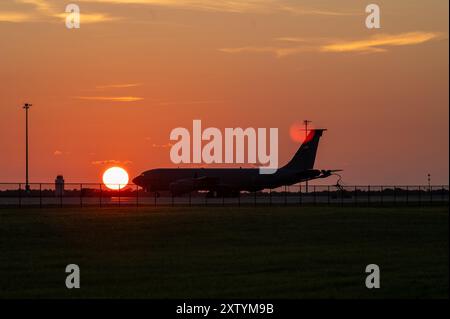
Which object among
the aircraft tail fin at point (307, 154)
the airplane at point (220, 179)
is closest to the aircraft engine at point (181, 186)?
the airplane at point (220, 179)

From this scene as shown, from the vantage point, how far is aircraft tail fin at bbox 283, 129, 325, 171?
11269 cm

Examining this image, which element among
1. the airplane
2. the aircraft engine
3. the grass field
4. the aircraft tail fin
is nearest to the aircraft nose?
the airplane

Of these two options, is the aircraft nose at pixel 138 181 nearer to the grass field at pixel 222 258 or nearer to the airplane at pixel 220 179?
the airplane at pixel 220 179

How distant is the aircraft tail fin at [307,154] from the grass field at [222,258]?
63620 millimetres

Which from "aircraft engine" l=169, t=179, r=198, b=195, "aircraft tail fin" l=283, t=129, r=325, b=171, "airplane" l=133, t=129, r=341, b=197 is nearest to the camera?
"aircraft engine" l=169, t=179, r=198, b=195

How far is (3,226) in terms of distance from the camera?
44781mm

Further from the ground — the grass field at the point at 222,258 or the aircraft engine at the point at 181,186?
the aircraft engine at the point at 181,186

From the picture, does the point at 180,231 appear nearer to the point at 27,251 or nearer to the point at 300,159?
the point at 27,251

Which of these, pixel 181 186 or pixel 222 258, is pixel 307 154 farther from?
pixel 222 258

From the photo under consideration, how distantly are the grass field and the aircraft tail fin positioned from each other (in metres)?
63.6

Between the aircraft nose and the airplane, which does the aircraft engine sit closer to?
the airplane

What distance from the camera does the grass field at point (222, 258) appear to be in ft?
74.4

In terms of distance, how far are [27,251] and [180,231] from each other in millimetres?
10767

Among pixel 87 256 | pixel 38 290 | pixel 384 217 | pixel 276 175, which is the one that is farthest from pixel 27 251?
pixel 276 175
